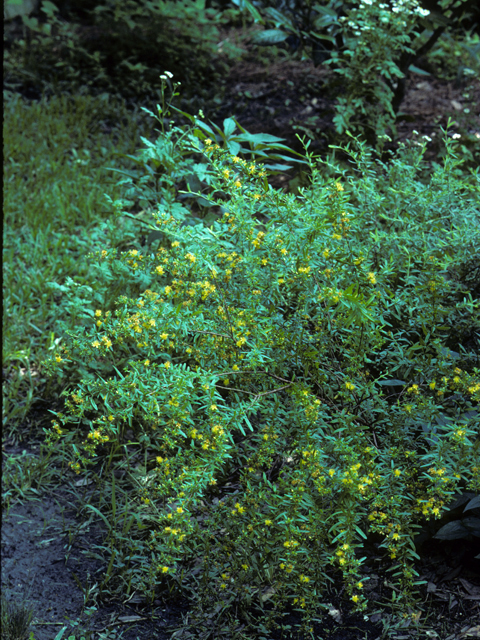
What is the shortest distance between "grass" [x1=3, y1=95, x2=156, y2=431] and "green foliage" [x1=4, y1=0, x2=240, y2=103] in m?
0.41

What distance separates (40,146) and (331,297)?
3961 millimetres

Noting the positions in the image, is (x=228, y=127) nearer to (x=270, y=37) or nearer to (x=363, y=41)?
(x=363, y=41)

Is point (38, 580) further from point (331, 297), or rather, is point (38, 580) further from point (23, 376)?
point (331, 297)

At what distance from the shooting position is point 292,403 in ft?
6.57

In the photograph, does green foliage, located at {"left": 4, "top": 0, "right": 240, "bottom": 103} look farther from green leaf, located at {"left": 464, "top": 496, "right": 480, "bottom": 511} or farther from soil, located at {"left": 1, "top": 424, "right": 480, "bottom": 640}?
green leaf, located at {"left": 464, "top": 496, "right": 480, "bottom": 511}

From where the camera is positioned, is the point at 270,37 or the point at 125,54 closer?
the point at 270,37

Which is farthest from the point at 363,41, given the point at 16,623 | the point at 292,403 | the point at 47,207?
the point at 16,623

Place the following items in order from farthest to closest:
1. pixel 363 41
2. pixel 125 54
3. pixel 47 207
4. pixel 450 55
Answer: pixel 125 54
pixel 450 55
pixel 47 207
pixel 363 41

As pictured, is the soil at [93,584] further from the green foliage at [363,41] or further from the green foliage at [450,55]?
the green foliage at [450,55]

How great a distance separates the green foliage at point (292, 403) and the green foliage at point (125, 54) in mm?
4125

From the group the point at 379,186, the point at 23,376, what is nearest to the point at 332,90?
the point at 379,186

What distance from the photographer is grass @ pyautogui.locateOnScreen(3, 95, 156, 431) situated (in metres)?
3.16

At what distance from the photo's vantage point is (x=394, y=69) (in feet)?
12.5

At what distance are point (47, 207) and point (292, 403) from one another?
2897 millimetres
